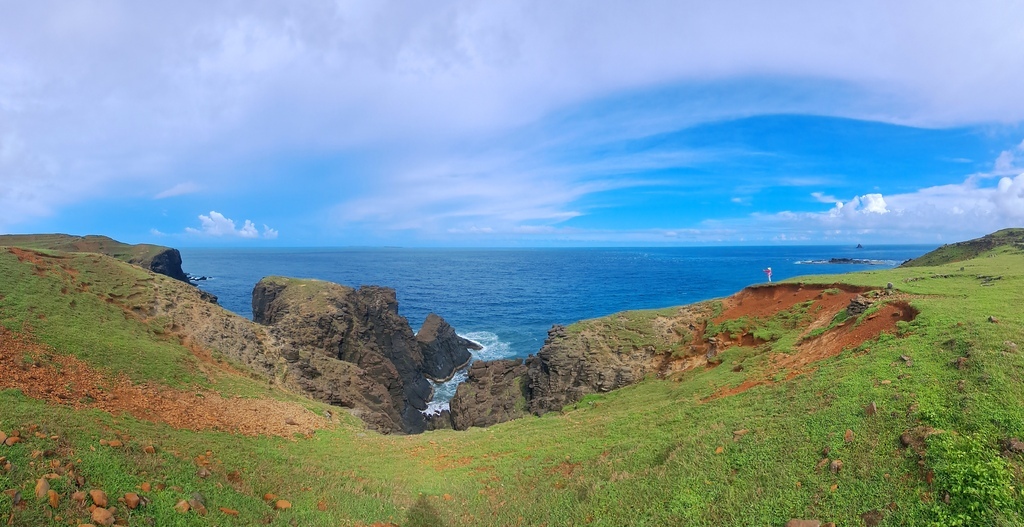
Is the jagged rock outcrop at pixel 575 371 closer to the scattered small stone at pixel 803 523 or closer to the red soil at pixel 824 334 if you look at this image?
the red soil at pixel 824 334

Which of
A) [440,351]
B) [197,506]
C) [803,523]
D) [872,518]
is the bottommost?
[440,351]

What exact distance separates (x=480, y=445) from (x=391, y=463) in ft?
13.0

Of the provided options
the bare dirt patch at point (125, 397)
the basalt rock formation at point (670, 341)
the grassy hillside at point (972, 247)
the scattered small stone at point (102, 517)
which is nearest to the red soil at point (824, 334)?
the basalt rock formation at point (670, 341)

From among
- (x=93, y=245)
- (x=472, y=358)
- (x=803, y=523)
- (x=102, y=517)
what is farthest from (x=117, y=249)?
(x=803, y=523)

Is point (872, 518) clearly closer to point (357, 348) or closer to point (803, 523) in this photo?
point (803, 523)

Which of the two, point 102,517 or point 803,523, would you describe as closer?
point 102,517

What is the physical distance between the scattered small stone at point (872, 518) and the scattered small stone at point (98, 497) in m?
15.1

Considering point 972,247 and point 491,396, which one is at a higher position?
point 972,247

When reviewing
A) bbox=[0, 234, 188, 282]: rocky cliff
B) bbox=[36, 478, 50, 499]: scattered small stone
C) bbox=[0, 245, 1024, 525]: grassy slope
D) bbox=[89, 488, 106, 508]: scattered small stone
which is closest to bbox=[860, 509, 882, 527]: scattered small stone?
bbox=[0, 245, 1024, 525]: grassy slope

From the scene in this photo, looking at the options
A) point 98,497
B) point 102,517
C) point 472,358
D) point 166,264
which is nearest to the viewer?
point 102,517

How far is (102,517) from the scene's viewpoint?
827 cm

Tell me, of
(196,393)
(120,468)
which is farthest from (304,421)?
(120,468)

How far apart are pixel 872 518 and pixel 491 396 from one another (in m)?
34.8

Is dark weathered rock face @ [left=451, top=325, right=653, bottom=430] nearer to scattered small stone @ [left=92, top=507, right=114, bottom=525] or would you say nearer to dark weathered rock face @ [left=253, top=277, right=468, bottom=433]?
dark weathered rock face @ [left=253, top=277, right=468, bottom=433]
